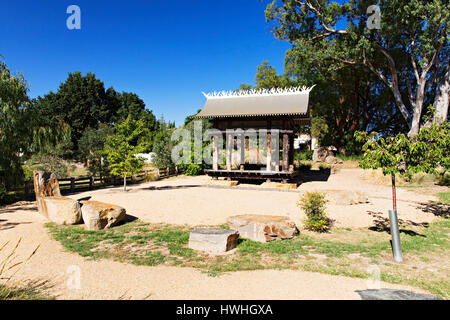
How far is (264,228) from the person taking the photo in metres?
8.16

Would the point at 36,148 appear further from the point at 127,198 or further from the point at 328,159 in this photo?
the point at 328,159

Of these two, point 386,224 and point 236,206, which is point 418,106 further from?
point 236,206

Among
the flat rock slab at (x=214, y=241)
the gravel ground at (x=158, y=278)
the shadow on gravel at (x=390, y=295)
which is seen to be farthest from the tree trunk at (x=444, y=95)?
the flat rock slab at (x=214, y=241)

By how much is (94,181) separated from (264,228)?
16.7m

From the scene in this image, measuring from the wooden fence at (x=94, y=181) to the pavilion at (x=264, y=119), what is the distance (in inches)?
287

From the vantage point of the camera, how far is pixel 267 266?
20.3 feet

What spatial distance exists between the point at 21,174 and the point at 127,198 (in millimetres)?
5629

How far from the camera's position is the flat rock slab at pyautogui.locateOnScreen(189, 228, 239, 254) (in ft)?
23.6

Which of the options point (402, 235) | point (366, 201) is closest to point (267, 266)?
point (402, 235)

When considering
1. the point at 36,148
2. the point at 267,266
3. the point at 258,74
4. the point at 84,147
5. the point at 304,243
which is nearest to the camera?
the point at 267,266

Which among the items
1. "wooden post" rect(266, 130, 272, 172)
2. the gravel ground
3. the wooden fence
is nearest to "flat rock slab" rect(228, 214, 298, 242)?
the gravel ground

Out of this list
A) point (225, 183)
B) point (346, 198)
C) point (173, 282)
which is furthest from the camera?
point (225, 183)

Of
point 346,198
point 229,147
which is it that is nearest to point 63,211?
point 229,147

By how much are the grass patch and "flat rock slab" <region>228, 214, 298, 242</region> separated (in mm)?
290
